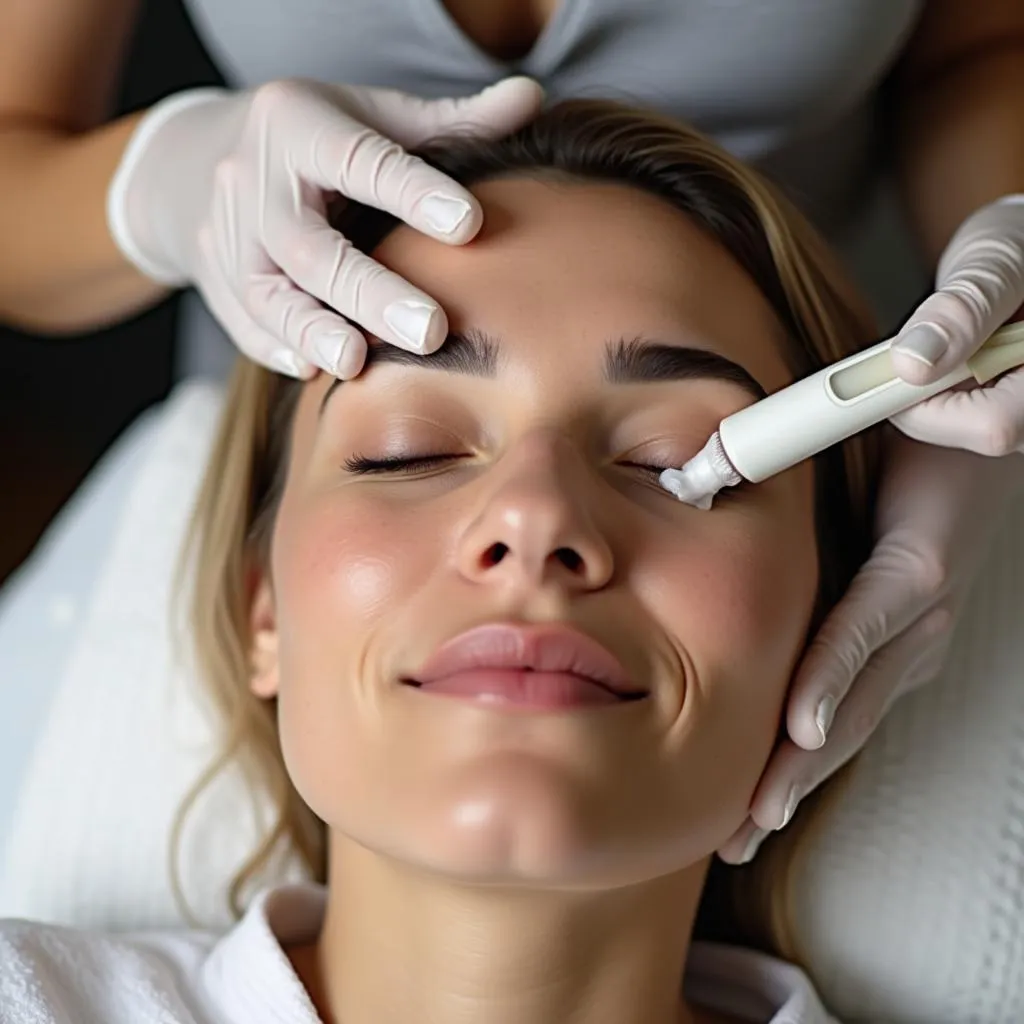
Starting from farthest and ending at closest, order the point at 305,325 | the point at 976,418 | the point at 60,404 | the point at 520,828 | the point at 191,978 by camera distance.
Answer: the point at 60,404 → the point at 191,978 → the point at 305,325 → the point at 976,418 → the point at 520,828

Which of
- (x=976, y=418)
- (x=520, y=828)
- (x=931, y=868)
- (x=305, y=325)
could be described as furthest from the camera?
(x=931, y=868)

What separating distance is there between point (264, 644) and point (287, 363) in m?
0.26

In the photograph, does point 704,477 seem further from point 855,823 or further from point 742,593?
point 855,823

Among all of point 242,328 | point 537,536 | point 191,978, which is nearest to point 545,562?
point 537,536

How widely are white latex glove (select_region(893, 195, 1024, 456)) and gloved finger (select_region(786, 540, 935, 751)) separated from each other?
18 centimetres

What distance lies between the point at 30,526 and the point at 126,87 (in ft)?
2.21

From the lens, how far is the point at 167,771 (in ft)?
4.70

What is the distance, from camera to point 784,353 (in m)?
1.20

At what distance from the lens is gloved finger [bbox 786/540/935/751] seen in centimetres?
109

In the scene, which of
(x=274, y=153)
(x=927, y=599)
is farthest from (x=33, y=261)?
(x=927, y=599)

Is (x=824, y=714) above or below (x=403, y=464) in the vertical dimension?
below

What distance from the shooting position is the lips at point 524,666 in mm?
948

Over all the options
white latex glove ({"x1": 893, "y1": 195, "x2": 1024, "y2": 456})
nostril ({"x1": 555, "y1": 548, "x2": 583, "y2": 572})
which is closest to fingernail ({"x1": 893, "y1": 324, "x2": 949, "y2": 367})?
white latex glove ({"x1": 893, "y1": 195, "x2": 1024, "y2": 456})

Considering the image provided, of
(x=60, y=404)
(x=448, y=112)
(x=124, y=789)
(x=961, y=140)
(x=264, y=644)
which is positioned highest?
(x=448, y=112)
